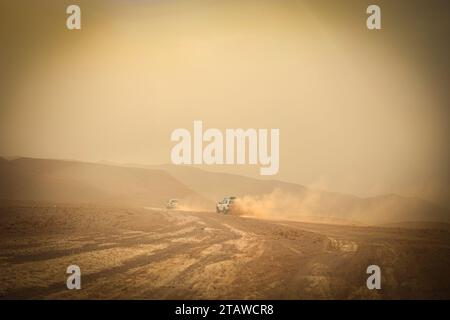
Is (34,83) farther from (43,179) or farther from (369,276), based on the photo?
(369,276)

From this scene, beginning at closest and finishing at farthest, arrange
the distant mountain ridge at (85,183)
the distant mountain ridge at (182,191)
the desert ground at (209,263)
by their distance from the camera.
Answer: the desert ground at (209,263) < the distant mountain ridge at (182,191) < the distant mountain ridge at (85,183)

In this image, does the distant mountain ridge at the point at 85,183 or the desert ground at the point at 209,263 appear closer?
the desert ground at the point at 209,263

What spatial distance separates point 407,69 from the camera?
61.3 m

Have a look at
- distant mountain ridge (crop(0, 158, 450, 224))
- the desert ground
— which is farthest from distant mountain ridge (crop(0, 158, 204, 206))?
the desert ground

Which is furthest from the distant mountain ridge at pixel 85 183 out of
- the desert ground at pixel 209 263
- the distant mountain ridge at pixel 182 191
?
the desert ground at pixel 209 263

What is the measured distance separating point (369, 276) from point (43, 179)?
50.2 meters

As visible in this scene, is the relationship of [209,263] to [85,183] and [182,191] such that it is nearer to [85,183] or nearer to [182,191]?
[85,183]

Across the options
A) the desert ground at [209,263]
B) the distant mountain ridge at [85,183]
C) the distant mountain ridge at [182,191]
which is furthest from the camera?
the distant mountain ridge at [85,183]

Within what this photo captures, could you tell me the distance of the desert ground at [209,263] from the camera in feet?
21.4

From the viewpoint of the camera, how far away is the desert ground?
654 centimetres

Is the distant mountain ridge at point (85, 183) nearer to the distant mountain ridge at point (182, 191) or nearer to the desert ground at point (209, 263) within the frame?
the distant mountain ridge at point (182, 191)

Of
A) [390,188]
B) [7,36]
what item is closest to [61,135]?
[7,36]

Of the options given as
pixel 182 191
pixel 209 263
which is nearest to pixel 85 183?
pixel 182 191

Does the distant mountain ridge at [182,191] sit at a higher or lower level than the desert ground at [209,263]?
lower
